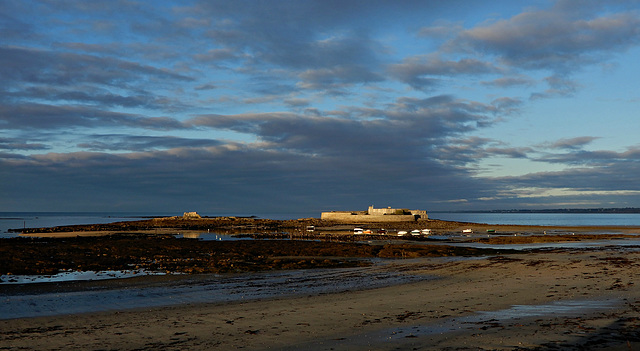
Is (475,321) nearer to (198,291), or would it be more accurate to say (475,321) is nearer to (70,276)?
(198,291)

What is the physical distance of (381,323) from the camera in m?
13.0

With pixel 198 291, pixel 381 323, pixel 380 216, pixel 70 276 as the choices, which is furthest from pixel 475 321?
pixel 380 216

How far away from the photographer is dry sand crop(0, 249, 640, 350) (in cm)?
1068

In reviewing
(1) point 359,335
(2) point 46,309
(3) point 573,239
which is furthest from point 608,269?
(3) point 573,239

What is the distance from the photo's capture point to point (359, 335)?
38.0 ft

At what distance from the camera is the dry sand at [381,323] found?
10.7 meters

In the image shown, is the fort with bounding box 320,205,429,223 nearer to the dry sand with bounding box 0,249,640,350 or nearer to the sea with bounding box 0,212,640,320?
the sea with bounding box 0,212,640,320

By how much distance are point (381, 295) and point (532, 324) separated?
681 cm

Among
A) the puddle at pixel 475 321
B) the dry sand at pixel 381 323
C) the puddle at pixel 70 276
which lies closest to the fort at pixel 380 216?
the puddle at pixel 70 276

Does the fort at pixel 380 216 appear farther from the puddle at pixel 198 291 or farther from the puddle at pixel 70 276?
the puddle at pixel 70 276

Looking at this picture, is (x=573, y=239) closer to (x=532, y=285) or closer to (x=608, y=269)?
(x=608, y=269)

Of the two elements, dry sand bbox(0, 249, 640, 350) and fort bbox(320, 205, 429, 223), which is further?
fort bbox(320, 205, 429, 223)

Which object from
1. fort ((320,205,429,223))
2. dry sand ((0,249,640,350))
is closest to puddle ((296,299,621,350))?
dry sand ((0,249,640,350))

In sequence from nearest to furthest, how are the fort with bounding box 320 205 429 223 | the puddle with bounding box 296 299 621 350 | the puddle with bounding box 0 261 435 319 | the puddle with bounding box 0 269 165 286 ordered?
1. the puddle with bounding box 296 299 621 350
2. the puddle with bounding box 0 261 435 319
3. the puddle with bounding box 0 269 165 286
4. the fort with bounding box 320 205 429 223
